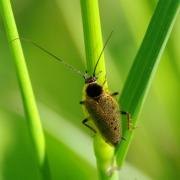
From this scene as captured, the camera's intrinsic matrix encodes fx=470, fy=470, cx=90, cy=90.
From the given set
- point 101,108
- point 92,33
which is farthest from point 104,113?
point 92,33

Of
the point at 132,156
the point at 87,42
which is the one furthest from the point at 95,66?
the point at 132,156

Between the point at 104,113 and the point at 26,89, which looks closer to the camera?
the point at 26,89

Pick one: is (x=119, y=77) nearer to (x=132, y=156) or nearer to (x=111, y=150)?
(x=132, y=156)

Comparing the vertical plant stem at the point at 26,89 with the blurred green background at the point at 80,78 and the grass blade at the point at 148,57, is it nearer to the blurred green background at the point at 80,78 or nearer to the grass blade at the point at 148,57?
the grass blade at the point at 148,57

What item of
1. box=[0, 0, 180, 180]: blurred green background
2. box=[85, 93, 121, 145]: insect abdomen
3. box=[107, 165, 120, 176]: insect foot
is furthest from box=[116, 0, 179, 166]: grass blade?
box=[0, 0, 180, 180]: blurred green background

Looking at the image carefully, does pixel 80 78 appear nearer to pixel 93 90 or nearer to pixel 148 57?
pixel 93 90

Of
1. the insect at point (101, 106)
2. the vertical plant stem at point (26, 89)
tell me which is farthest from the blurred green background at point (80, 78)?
the vertical plant stem at point (26, 89)

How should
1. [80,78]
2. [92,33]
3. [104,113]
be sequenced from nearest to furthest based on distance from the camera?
[92,33]
[104,113]
[80,78]

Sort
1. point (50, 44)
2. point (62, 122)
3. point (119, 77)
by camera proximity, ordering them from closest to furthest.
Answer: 1. point (62, 122)
2. point (119, 77)
3. point (50, 44)
